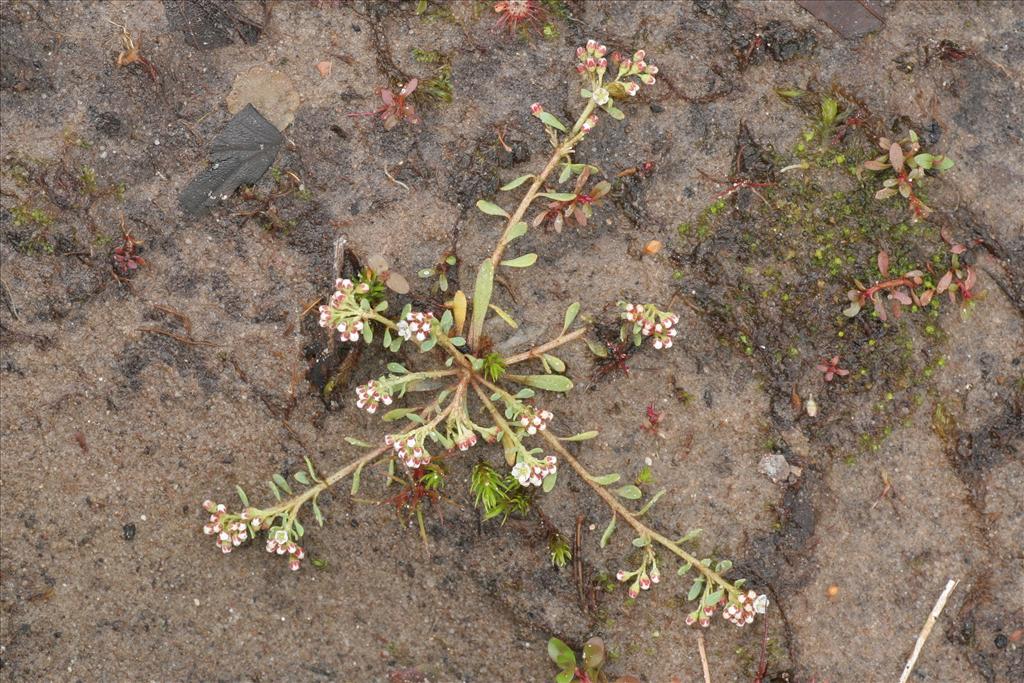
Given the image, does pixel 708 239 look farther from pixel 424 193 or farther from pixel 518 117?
pixel 424 193

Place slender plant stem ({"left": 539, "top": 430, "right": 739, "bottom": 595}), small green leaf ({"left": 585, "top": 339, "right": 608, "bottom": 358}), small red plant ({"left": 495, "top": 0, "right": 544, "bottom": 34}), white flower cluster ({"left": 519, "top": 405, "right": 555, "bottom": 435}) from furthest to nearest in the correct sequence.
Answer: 1. small red plant ({"left": 495, "top": 0, "right": 544, "bottom": 34})
2. small green leaf ({"left": 585, "top": 339, "right": 608, "bottom": 358})
3. slender plant stem ({"left": 539, "top": 430, "right": 739, "bottom": 595})
4. white flower cluster ({"left": 519, "top": 405, "right": 555, "bottom": 435})

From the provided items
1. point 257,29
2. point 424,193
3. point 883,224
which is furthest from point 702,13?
point 257,29

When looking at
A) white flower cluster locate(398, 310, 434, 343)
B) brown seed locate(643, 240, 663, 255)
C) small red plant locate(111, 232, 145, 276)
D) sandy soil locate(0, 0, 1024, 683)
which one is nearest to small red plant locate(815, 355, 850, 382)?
sandy soil locate(0, 0, 1024, 683)

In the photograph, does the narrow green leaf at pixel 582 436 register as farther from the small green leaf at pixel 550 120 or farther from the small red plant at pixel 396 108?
the small red plant at pixel 396 108

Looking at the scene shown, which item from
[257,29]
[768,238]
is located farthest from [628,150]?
[257,29]

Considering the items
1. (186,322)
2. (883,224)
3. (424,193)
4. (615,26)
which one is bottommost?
(186,322)

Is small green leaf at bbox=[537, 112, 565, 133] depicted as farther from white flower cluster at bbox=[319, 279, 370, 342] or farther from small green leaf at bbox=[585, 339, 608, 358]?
white flower cluster at bbox=[319, 279, 370, 342]

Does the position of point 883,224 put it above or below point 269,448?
above
